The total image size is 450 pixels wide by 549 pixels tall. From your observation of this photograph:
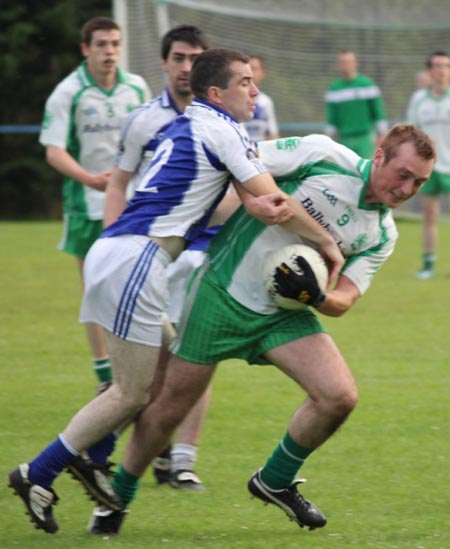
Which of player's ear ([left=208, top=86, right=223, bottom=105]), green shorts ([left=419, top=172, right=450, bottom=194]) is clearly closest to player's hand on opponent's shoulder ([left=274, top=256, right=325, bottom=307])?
player's ear ([left=208, top=86, right=223, bottom=105])

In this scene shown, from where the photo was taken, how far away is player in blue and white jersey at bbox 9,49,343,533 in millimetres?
4699

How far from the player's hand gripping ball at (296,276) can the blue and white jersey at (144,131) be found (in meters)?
1.29

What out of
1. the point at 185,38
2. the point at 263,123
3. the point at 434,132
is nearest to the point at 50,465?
the point at 185,38

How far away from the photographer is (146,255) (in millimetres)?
4707

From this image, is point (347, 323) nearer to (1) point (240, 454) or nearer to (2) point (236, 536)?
(1) point (240, 454)

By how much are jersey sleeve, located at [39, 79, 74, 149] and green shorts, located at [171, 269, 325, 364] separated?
2.61m

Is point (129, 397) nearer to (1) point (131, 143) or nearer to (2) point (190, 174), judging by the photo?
(2) point (190, 174)

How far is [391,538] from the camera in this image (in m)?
4.83

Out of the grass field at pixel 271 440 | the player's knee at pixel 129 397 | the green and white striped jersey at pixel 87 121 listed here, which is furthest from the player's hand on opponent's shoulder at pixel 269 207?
the green and white striped jersey at pixel 87 121

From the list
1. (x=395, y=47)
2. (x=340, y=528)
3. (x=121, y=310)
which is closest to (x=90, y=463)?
(x=121, y=310)

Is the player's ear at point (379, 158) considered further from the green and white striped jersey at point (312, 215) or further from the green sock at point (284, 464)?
the green sock at point (284, 464)

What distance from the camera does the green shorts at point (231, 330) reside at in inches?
190

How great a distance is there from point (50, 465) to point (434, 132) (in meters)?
10.5

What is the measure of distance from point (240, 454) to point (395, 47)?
48.3 ft
